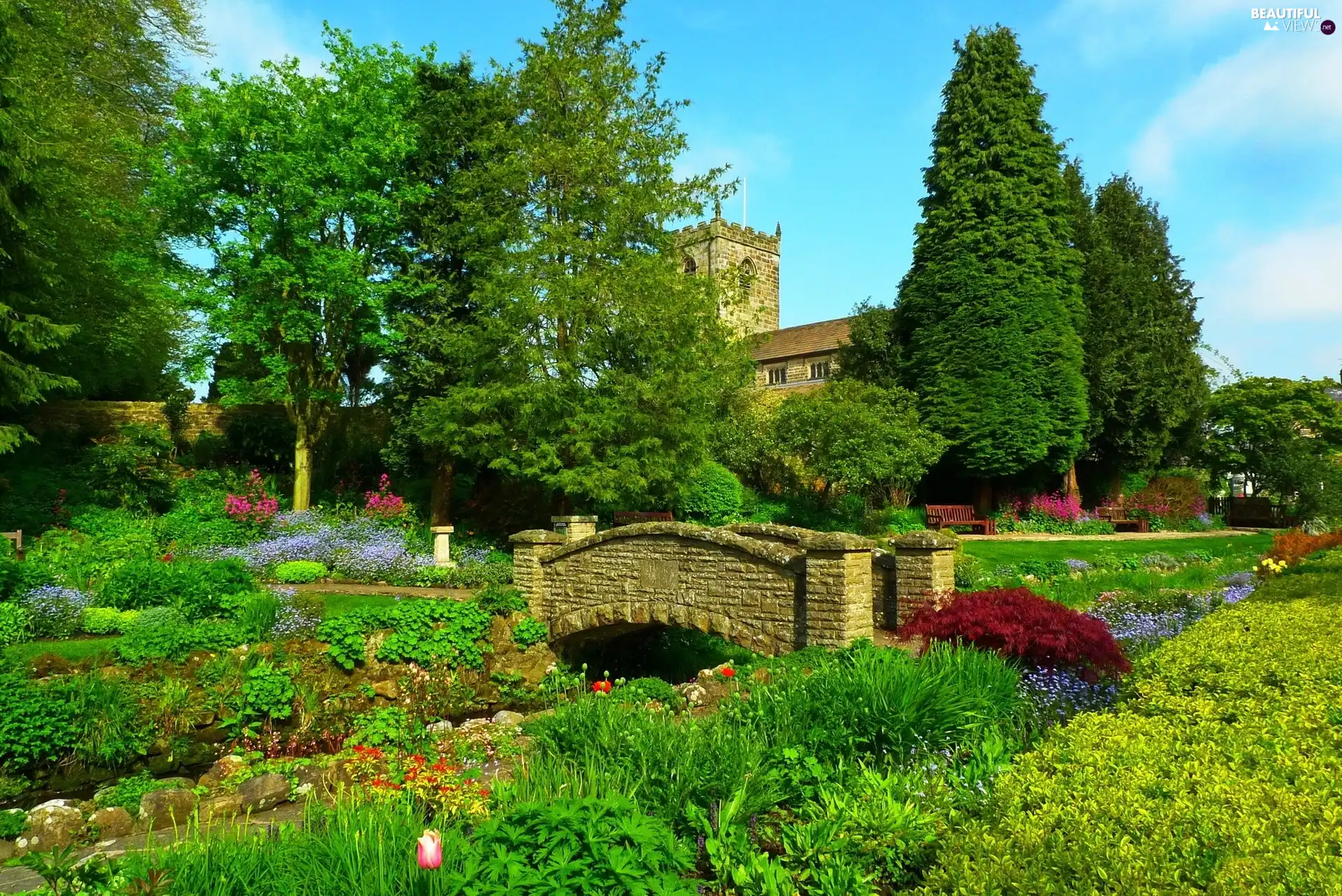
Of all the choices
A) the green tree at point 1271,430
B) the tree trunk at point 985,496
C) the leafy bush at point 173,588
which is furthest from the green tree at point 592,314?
the green tree at point 1271,430

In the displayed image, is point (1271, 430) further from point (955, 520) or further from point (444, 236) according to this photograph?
point (444, 236)

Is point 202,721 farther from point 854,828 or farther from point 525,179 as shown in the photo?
point 525,179

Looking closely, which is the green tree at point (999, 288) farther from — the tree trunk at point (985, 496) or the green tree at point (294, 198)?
the green tree at point (294, 198)

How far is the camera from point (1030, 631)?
729cm

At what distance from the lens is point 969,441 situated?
89.5 feet

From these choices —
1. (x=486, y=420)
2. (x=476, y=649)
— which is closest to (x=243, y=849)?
(x=476, y=649)

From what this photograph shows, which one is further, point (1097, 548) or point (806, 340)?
point (806, 340)

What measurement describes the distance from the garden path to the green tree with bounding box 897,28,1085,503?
24.7m

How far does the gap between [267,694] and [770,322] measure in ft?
143

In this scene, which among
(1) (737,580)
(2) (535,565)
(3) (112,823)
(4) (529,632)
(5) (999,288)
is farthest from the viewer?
(5) (999,288)

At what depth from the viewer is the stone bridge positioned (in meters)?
9.90

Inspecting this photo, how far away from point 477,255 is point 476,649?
9374mm

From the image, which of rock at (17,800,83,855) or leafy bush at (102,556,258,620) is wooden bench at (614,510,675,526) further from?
rock at (17,800,83,855)

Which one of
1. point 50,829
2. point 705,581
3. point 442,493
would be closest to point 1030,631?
point 705,581
